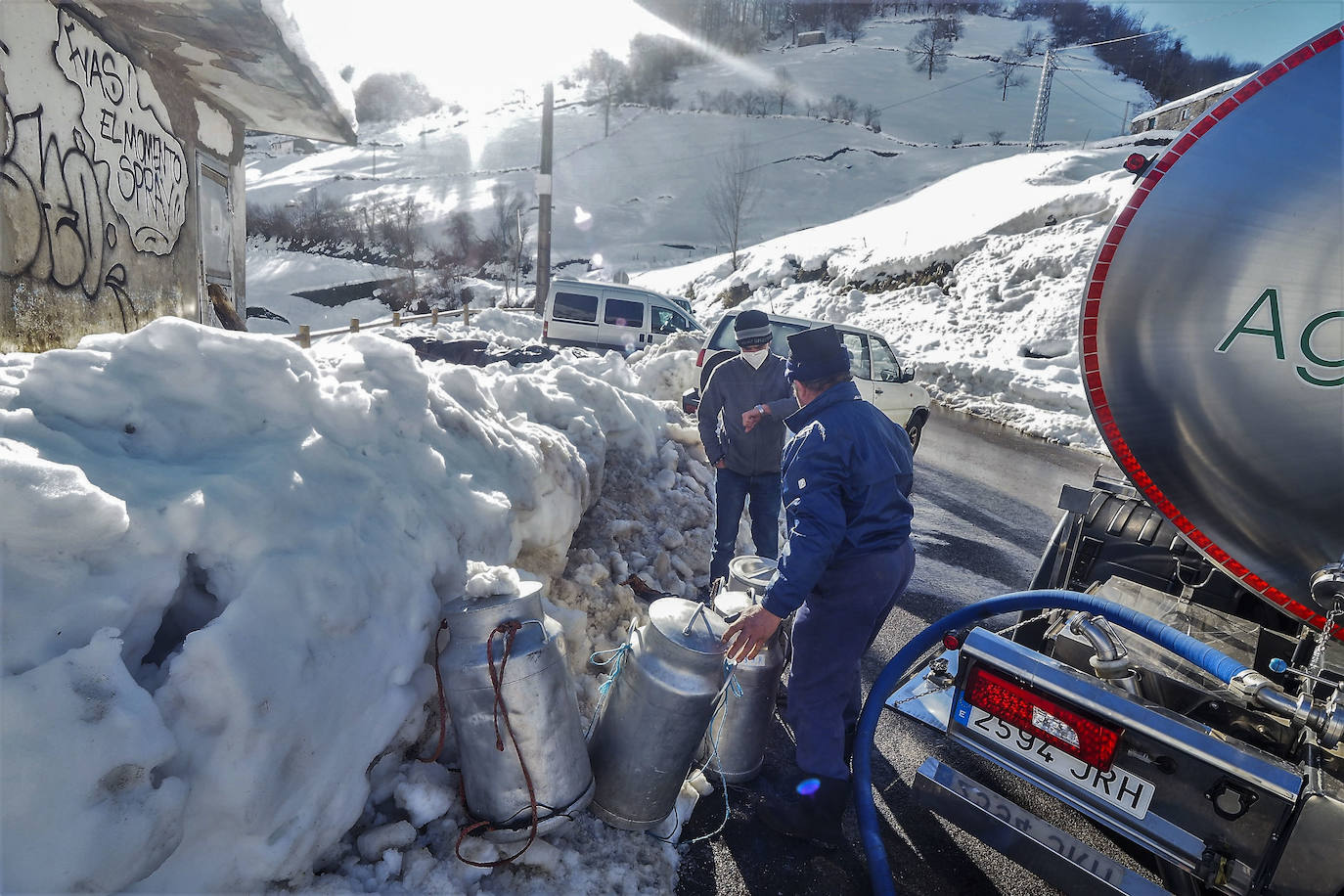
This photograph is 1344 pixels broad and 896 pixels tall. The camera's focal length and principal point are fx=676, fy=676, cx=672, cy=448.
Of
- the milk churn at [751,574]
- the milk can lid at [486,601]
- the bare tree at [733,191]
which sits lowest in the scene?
the milk churn at [751,574]

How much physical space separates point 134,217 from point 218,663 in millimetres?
Answer: 5295

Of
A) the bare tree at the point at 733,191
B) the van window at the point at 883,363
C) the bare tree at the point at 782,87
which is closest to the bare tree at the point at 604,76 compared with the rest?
the bare tree at the point at 782,87

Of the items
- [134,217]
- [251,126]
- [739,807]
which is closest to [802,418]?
[739,807]

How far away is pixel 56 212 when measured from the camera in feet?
14.9

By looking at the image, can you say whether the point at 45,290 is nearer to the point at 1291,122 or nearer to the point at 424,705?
the point at 424,705

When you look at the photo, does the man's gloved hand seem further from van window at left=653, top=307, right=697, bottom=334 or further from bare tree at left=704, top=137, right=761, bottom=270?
bare tree at left=704, top=137, right=761, bottom=270

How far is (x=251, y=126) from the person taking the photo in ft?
26.5

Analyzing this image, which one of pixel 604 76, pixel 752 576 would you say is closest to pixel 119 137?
pixel 752 576

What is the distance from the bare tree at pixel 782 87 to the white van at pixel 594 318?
6276 cm

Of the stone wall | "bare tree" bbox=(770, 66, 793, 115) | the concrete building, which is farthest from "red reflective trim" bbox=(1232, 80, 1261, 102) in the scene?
"bare tree" bbox=(770, 66, 793, 115)

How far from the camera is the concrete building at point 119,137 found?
13.8 feet

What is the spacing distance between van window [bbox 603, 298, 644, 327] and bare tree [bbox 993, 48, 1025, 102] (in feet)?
235

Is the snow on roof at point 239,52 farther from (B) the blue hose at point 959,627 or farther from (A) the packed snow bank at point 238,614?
(B) the blue hose at point 959,627

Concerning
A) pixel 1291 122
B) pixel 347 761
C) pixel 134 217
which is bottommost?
pixel 347 761
